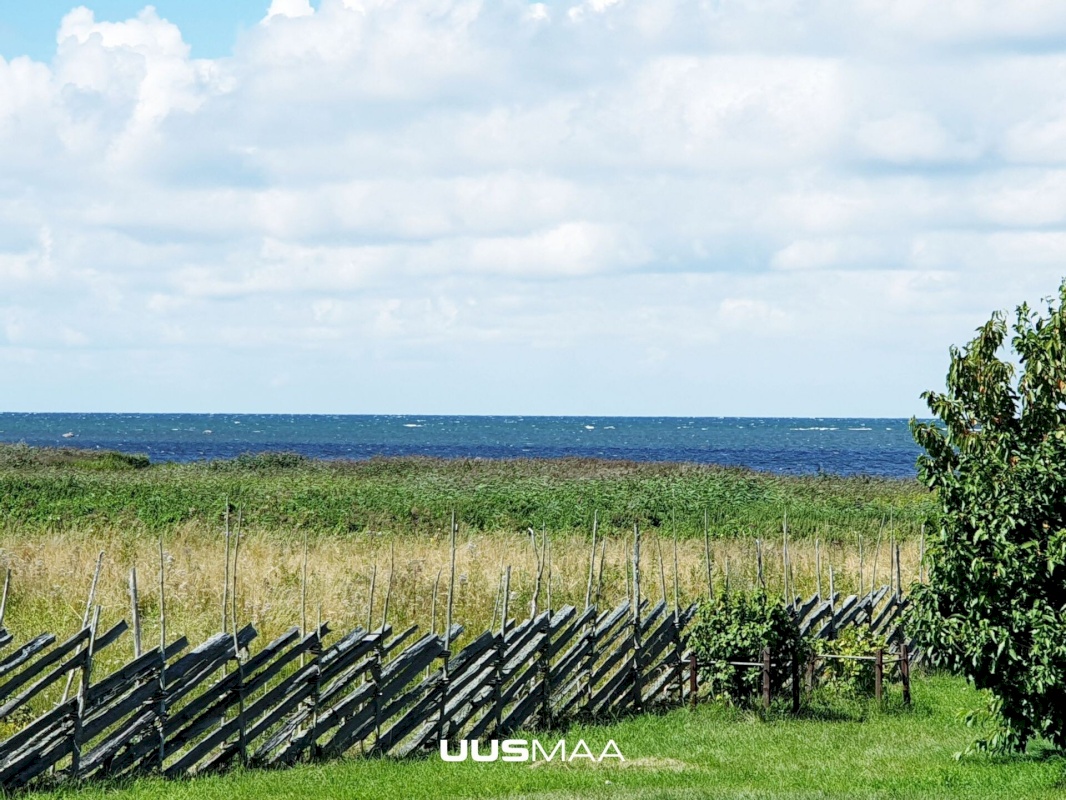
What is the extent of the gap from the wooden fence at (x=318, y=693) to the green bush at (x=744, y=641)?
529mm

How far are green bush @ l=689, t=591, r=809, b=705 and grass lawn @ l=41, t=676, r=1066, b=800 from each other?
0.53 metres

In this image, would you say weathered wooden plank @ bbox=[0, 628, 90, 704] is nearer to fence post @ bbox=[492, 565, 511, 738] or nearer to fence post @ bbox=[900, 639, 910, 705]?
fence post @ bbox=[492, 565, 511, 738]

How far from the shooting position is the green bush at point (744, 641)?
1397cm

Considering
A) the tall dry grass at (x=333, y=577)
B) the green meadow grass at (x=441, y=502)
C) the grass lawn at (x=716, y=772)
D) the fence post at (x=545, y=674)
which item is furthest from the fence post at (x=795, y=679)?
the green meadow grass at (x=441, y=502)

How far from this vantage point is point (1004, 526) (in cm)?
982

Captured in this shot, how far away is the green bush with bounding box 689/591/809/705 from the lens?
13969mm

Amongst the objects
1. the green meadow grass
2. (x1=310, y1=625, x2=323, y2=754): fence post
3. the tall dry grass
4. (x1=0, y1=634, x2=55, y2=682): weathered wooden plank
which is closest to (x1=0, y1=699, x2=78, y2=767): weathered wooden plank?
(x1=0, y1=634, x2=55, y2=682): weathered wooden plank

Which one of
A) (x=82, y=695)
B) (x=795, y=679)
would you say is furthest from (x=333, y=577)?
(x=82, y=695)

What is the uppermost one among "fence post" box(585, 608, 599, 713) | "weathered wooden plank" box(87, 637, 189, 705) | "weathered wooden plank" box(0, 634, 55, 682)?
"weathered wooden plank" box(0, 634, 55, 682)

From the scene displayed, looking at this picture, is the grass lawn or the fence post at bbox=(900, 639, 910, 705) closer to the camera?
the grass lawn

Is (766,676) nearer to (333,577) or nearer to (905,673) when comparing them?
(905,673)

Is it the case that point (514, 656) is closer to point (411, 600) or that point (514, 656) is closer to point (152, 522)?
point (411, 600)

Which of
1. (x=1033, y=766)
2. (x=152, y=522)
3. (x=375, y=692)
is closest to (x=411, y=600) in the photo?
(x=375, y=692)

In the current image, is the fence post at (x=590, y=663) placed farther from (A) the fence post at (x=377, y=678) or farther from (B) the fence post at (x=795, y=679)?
(A) the fence post at (x=377, y=678)
